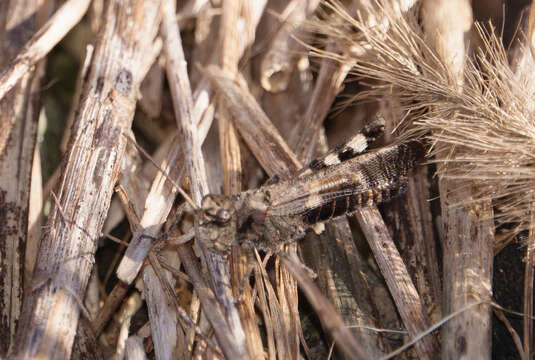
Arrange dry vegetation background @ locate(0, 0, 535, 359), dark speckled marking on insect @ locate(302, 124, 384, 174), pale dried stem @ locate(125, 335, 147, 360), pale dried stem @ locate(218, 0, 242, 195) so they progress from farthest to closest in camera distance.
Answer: pale dried stem @ locate(218, 0, 242, 195)
dark speckled marking on insect @ locate(302, 124, 384, 174)
pale dried stem @ locate(125, 335, 147, 360)
dry vegetation background @ locate(0, 0, 535, 359)

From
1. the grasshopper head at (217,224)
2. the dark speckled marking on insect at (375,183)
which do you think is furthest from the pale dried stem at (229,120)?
the dark speckled marking on insect at (375,183)

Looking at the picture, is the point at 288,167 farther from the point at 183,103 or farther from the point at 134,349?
the point at 134,349

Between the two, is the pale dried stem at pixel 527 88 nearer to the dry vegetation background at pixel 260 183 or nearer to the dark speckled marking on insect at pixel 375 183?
the dry vegetation background at pixel 260 183

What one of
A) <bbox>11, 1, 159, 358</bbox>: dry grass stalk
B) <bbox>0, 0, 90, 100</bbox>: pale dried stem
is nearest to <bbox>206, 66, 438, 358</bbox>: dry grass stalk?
<bbox>11, 1, 159, 358</bbox>: dry grass stalk

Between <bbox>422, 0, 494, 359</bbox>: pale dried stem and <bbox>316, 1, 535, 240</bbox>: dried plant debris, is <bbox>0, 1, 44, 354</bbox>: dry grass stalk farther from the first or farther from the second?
<bbox>422, 0, 494, 359</bbox>: pale dried stem

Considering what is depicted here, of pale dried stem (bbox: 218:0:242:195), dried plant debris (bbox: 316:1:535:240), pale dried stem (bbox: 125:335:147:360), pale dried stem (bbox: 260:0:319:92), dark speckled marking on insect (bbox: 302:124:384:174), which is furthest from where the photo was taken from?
pale dried stem (bbox: 260:0:319:92)

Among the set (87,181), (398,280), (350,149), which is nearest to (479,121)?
(350,149)
